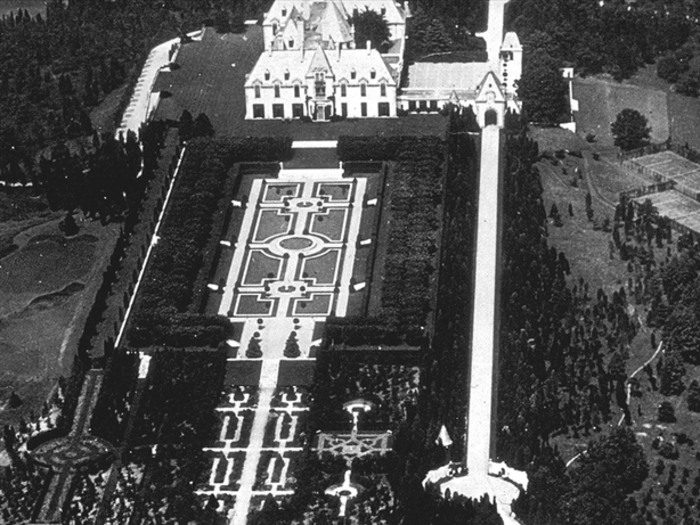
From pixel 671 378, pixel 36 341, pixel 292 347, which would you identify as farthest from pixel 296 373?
pixel 671 378

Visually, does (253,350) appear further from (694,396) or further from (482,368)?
(694,396)

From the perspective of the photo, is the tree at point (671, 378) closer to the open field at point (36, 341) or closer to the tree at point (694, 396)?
the tree at point (694, 396)

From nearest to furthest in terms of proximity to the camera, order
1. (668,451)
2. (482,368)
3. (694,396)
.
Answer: (668,451)
(694,396)
(482,368)

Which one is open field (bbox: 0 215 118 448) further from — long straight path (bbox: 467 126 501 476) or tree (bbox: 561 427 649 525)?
tree (bbox: 561 427 649 525)

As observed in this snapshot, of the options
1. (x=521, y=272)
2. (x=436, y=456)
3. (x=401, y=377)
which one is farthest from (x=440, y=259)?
(x=436, y=456)

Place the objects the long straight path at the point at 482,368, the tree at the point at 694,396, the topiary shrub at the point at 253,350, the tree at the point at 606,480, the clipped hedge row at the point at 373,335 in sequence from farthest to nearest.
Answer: the topiary shrub at the point at 253,350 < the clipped hedge row at the point at 373,335 < the tree at the point at 694,396 < the long straight path at the point at 482,368 < the tree at the point at 606,480

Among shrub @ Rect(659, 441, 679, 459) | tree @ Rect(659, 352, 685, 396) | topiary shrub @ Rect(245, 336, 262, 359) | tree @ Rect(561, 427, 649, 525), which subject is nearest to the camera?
tree @ Rect(561, 427, 649, 525)

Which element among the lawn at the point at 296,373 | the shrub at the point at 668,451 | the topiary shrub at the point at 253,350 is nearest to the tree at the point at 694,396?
the shrub at the point at 668,451

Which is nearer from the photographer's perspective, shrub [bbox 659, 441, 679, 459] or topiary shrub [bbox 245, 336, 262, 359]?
shrub [bbox 659, 441, 679, 459]

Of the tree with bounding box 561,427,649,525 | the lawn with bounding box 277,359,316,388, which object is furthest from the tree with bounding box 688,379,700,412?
the lawn with bounding box 277,359,316,388
